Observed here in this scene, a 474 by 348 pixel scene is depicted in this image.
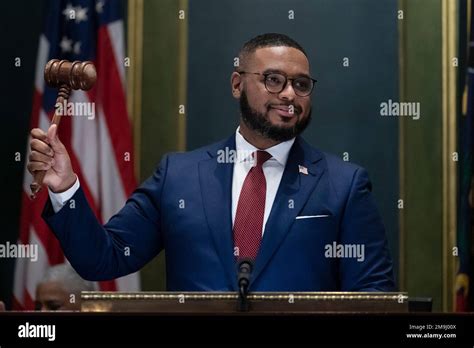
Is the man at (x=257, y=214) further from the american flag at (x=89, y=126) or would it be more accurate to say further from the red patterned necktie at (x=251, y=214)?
the american flag at (x=89, y=126)

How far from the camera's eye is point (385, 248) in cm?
279

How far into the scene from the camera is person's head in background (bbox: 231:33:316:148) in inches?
115

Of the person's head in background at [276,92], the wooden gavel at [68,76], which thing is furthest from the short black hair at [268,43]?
the wooden gavel at [68,76]

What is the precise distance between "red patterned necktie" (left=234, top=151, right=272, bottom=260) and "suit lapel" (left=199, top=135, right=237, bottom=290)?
3cm

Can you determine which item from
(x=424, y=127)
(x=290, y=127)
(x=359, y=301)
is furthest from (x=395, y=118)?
(x=359, y=301)

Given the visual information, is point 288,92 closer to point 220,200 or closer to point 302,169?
point 302,169

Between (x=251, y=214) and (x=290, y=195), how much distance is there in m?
0.12

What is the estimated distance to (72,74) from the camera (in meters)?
2.70

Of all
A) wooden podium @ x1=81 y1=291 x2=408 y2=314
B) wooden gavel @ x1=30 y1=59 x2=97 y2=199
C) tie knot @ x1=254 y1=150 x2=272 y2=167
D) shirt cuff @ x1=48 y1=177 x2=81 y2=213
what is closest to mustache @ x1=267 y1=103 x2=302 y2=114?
tie knot @ x1=254 y1=150 x2=272 y2=167

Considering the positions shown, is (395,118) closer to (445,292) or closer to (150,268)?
(445,292)

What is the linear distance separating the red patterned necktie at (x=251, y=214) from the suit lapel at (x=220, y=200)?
0.03 m

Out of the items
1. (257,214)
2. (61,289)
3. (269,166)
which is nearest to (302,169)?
(269,166)

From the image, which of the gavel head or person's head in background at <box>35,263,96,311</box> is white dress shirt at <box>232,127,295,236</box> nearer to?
the gavel head

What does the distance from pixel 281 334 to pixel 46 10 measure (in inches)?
80.9
